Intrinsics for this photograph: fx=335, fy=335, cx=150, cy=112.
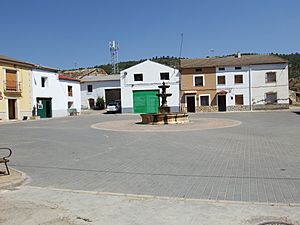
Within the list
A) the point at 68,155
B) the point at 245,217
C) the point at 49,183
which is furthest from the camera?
the point at 68,155

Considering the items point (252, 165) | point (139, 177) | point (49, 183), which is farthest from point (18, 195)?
point (252, 165)

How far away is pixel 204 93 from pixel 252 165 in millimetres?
35956

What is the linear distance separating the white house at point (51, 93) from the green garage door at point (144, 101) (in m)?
8.57

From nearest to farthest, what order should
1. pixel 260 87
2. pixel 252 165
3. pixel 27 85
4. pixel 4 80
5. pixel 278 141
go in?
pixel 252 165
pixel 278 141
pixel 4 80
pixel 27 85
pixel 260 87

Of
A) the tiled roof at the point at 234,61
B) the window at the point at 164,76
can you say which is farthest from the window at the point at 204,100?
the window at the point at 164,76

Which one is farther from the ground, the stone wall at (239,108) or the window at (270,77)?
the window at (270,77)

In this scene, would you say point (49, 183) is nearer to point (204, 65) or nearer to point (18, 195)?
point (18, 195)

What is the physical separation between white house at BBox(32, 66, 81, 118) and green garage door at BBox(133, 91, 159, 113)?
28.1 ft

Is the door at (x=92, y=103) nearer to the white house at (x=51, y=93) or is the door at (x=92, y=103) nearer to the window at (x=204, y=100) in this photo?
the white house at (x=51, y=93)

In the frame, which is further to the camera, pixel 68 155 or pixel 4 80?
pixel 4 80

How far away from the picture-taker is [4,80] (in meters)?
34.1

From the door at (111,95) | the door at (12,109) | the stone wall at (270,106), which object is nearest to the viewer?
the door at (12,109)

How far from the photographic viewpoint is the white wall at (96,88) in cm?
5653

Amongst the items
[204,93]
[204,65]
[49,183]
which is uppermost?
[204,65]
